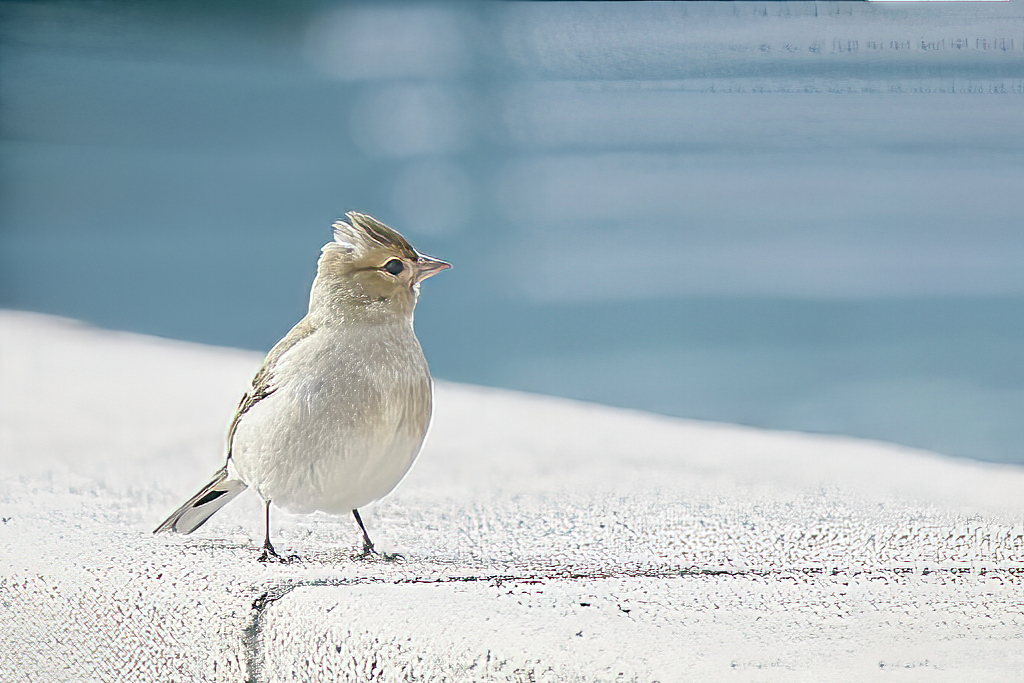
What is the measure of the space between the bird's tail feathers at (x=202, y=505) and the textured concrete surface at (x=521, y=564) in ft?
0.07

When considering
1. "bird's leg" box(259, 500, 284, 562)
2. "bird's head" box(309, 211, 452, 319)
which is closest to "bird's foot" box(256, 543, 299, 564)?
"bird's leg" box(259, 500, 284, 562)

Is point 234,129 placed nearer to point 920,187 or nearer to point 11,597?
point 11,597

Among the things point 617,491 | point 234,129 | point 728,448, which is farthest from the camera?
point 234,129

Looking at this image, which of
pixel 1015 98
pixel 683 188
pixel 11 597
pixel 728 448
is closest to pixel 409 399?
pixel 11 597

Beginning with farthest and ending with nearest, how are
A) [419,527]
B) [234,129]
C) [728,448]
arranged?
[234,129] < [728,448] < [419,527]

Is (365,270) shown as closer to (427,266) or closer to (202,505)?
(427,266)

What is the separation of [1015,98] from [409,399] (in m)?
1.10

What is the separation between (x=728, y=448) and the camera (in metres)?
1.22

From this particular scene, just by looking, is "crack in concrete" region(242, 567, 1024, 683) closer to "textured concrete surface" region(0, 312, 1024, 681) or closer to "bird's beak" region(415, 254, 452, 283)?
"textured concrete surface" region(0, 312, 1024, 681)

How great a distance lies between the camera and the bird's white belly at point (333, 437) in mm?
742

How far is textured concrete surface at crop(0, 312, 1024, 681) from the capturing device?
0.70 metres

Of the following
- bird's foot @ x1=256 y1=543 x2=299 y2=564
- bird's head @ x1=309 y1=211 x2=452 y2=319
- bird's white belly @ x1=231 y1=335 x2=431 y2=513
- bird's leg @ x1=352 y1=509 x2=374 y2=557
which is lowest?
bird's foot @ x1=256 y1=543 x2=299 y2=564

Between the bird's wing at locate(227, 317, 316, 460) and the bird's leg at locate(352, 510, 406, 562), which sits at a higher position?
the bird's wing at locate(227, 317, 316, 460)

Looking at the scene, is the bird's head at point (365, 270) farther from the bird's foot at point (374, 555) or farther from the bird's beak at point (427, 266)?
the bird's foot at point (374, 555)
